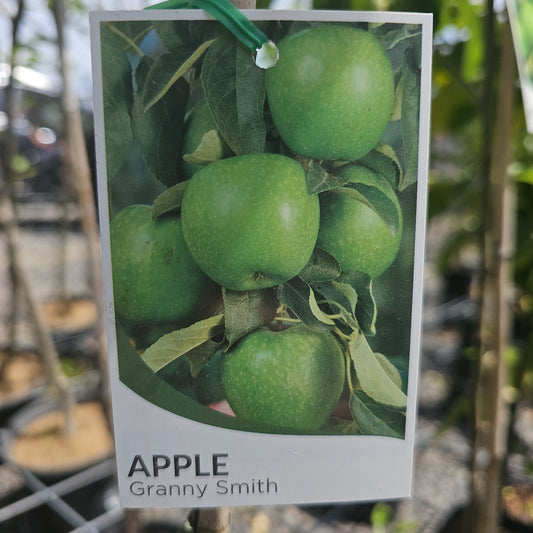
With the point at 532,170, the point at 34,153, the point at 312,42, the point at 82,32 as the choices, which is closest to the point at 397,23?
the point at 312,42

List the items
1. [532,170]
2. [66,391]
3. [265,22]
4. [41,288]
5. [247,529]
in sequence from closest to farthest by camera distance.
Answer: [265,22] → [532,170] → [247,529] → [66,391] → [41,288]

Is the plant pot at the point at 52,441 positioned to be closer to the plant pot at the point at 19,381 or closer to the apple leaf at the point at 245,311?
the plant pot at the point at 19,381

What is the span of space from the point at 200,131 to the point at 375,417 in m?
0.21

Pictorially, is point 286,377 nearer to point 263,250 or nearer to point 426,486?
point 263,250

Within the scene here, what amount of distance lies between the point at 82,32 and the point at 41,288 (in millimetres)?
→ 2092

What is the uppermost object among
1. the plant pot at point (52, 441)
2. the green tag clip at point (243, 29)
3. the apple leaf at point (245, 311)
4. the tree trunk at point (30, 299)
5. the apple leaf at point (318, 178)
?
the green tag clip at point (243, 29)

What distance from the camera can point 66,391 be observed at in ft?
4.61

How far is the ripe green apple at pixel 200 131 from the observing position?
0.31 m

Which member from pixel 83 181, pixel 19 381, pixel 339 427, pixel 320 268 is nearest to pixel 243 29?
pixel 320 268

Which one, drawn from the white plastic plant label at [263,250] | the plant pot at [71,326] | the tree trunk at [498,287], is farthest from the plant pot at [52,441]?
the white plastic plant label at [263,250]

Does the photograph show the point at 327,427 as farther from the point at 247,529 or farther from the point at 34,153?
the point at 34,153

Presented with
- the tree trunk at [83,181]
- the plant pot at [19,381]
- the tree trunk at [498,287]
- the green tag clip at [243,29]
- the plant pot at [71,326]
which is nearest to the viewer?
the green tag clip at [243,29]

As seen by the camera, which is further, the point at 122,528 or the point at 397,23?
the point at 122,528

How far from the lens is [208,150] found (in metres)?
0.31
